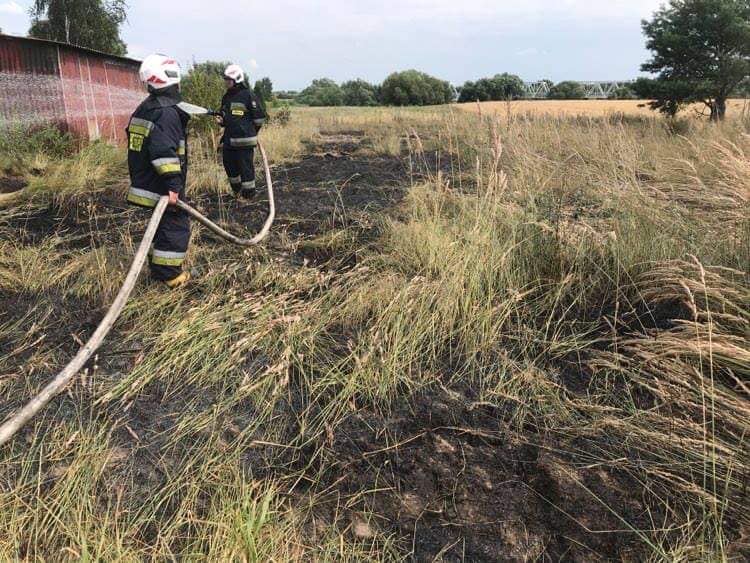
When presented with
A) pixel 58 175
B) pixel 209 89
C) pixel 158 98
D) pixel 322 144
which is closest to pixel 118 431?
pixel 158 98

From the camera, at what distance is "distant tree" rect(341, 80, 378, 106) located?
191 feet

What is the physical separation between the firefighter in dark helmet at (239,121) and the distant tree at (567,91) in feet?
148

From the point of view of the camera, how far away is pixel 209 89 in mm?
9656

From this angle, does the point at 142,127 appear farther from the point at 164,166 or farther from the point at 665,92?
the point at 665,92

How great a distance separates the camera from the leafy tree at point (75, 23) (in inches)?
959

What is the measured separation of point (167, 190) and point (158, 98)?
0.65m

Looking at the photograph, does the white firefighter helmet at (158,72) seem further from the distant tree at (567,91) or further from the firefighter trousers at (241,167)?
the distant tree at (567,91)

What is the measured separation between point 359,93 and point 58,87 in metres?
55.5

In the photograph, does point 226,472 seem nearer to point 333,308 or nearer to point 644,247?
point 333,308

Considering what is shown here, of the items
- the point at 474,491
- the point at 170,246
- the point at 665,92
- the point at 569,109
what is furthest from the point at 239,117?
the point at 665,92

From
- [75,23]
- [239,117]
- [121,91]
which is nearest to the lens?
[239,117]

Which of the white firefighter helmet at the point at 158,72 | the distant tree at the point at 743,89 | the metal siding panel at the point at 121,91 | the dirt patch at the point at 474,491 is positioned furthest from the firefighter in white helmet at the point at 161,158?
the distant tree at the point at 743,89

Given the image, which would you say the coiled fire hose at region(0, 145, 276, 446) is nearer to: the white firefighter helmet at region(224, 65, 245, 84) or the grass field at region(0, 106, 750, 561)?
the grass field at region(0, 106, 750, 561)

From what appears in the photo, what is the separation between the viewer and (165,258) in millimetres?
3412
